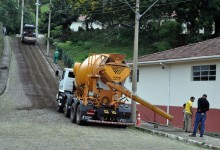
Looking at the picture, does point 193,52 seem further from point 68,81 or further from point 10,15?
point 10,15

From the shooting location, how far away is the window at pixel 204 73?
73.5ft

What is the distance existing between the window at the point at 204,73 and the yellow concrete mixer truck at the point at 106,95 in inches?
114

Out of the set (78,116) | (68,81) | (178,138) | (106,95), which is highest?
(68,81)

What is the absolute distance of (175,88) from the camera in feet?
82.8

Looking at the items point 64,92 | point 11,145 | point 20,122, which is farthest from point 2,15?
point 11,145

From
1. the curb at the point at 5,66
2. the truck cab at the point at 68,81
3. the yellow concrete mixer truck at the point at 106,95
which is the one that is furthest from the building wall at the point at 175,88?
the curb at the point at 5,66

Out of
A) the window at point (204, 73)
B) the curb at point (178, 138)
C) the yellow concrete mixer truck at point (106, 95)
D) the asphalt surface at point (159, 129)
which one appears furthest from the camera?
the window at point (204, 73)

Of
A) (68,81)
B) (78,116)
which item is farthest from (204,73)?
(68,81)

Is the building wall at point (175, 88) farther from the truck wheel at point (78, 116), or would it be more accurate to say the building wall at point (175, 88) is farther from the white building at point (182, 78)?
the truck wheel at point (78, 116)

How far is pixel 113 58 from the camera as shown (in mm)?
22031

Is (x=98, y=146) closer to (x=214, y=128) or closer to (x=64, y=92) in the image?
(x=214, y=128)

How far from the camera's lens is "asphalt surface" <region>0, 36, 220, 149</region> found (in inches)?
672

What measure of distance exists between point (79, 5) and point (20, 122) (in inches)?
1791

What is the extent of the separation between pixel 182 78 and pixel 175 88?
846 mm
